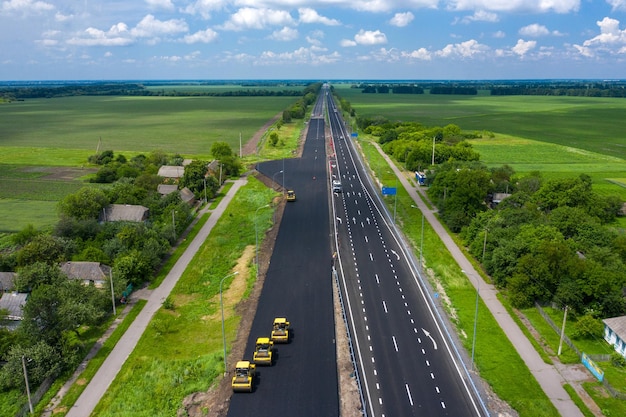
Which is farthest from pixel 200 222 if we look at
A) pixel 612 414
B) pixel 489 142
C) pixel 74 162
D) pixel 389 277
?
pixel 489 142

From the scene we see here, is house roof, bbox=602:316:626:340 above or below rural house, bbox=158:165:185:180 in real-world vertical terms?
below

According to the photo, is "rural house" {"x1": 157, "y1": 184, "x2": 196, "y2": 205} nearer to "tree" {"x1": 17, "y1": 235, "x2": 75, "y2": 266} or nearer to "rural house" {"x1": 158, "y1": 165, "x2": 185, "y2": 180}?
"rural house" {"x1": 158, "y1": 165, "x2": 185, "y2": 180}

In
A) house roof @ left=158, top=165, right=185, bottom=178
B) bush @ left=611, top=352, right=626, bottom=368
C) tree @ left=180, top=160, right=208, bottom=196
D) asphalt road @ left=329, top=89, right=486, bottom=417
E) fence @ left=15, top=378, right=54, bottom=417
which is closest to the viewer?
fence @ left=15, top=378, right=54, bottom=417

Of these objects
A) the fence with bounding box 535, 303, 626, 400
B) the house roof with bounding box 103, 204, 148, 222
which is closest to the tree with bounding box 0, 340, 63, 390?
the house roof with bounding box 103, 204, 148, 222

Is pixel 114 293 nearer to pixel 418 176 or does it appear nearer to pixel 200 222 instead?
pixel 200 222

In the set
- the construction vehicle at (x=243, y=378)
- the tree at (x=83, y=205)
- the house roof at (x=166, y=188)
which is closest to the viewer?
the construction vehicle at (x=243, y=378)

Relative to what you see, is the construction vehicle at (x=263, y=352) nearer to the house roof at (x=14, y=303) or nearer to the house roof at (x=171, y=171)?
the house roof at (x=14, y=303)

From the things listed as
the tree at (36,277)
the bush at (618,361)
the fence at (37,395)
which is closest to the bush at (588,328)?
the bush at (618,361)
